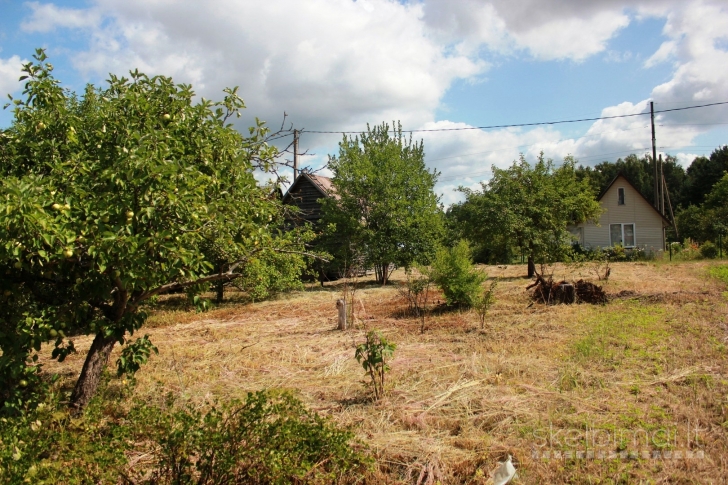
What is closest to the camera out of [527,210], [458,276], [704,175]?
[458,276]

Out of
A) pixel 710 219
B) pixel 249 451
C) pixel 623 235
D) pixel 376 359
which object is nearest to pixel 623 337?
pixel 376 359

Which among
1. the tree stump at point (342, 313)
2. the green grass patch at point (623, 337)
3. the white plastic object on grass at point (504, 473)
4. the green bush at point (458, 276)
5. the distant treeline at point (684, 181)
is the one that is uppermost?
the distant treeline at point (684, 181)

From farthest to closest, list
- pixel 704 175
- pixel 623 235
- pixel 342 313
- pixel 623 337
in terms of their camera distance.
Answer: pixel 704 175, pixel 623 235, pixel 342 313, pixel 623 337

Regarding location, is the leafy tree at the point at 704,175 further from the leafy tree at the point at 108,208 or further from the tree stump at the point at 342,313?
the leafy tree at the point at 108,208

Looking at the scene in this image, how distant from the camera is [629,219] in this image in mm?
30859

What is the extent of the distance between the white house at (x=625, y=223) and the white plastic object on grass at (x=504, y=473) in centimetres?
2879

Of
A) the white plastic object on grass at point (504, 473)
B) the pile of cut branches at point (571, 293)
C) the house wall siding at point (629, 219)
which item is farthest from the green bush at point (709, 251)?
the white plastic object on grass at point (504, 473)

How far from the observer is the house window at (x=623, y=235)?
3061 cm

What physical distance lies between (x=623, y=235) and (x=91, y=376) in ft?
104

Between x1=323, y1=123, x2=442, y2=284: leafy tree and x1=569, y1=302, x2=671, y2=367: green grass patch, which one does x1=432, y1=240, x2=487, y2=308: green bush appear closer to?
x1=569, y1=302, x2=671, y2=367: green grass patch

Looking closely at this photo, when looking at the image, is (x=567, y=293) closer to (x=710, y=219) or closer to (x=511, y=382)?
(x=511, y=382)

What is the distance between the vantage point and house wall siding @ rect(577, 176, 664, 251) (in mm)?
30078

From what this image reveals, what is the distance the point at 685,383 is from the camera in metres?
5.30

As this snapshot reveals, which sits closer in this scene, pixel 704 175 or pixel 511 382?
pixel 511 382
